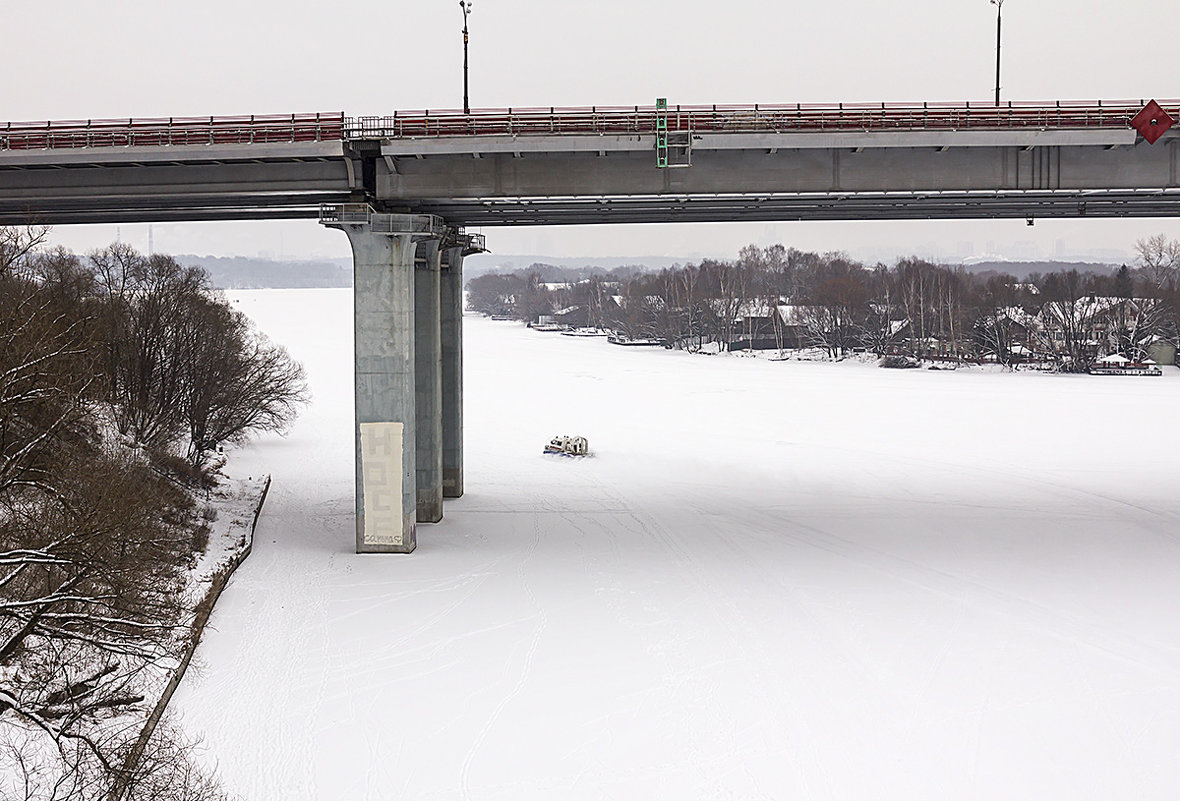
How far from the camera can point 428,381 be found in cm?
3594

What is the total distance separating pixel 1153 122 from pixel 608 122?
1479 centimetres

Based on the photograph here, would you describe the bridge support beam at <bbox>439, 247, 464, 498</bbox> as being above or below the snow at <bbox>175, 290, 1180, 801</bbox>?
above

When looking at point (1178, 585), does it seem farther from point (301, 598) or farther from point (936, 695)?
point (301, 598)

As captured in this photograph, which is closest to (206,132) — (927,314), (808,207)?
(808,207)

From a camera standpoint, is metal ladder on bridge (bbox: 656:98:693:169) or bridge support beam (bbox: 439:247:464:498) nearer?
metal ladder on bridge (bbox: 656:98:693:169)

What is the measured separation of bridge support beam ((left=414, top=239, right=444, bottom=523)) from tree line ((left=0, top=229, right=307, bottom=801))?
→ 22.9ft

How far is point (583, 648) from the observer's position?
74.9ft

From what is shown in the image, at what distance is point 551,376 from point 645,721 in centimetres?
7206

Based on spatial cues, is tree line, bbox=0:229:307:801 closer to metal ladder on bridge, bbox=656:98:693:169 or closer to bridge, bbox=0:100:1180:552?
bridge, bbox=0:100:1180:552

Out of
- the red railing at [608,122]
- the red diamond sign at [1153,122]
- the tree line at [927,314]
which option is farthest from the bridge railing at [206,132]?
the tree line at [927,314]

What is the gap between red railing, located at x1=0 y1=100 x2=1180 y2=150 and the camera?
29938 mm

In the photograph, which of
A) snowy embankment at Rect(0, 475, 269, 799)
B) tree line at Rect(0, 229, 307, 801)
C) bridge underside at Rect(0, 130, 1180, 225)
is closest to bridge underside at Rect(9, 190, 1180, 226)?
bridge underside at Rect(0, 130, 1180, 225)

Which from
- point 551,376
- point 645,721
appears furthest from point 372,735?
point 551,376

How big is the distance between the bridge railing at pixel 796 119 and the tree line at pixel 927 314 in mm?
74300
